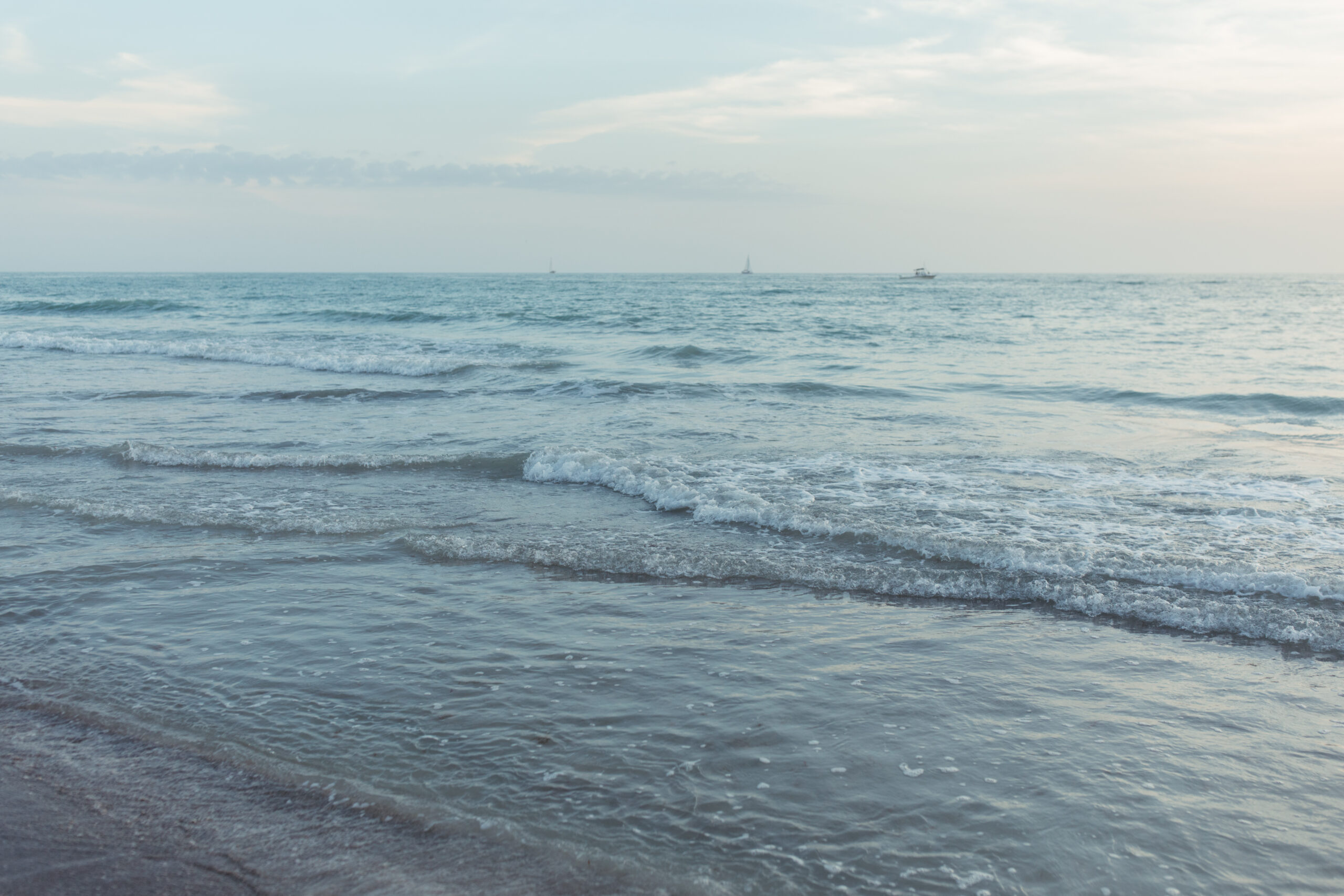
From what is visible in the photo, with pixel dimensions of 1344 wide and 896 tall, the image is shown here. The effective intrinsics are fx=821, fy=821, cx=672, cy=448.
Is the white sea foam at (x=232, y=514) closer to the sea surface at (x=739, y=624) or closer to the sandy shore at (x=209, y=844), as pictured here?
the sea surface at (x=739, y=624)

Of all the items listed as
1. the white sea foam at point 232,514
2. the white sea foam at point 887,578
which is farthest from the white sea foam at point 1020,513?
the white sea foam at point 232,514

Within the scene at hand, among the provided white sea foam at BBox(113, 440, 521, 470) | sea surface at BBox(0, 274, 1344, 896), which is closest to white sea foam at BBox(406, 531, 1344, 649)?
sea surface at BBox(0, 274, 1344, 896)

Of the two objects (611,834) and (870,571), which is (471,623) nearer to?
(611,834)

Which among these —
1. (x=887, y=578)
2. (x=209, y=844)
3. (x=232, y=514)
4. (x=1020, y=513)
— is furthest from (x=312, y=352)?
(x=209, y=844)

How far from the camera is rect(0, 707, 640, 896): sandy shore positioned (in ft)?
9.53

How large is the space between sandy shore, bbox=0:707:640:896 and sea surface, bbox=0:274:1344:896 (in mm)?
168

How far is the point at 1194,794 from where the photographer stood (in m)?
3.62

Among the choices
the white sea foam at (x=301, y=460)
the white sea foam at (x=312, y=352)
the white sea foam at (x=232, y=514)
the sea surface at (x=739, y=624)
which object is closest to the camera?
the sea surface at (x=739, y=624)

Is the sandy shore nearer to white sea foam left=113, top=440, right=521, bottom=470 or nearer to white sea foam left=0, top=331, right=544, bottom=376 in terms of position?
white sea foam left=113, top=440, right=521, bottom=470

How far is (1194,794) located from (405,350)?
2517 centimetres

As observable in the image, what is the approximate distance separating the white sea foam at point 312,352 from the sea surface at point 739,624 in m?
6.42

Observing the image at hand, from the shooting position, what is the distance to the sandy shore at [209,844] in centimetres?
290

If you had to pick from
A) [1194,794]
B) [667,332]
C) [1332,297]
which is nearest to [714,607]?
[1194,794]

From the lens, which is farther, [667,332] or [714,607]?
[667,332]
